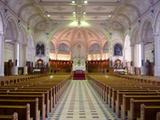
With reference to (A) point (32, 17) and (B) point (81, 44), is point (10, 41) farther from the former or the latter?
(B) point (81, 44)

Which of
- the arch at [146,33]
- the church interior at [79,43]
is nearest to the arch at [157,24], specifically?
the church interior at [79,43]

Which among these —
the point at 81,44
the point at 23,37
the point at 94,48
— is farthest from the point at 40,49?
the point at 94,48

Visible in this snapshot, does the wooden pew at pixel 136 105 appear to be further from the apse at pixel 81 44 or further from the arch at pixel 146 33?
the apse at pixel 81 44

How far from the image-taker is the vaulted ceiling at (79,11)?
24.9m

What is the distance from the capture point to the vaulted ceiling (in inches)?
980

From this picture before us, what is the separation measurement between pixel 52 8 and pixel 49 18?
17.4 feet

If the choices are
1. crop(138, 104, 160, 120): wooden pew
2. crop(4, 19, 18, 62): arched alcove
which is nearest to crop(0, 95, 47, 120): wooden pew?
crop(138, 104, 160, 120): wooden pew

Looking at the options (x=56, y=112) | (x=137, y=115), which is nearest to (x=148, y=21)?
(x=56, y=112)

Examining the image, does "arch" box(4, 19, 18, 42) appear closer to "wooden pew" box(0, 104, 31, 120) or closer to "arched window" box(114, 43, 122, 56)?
"arched window" box(114, 43, 122, 56)

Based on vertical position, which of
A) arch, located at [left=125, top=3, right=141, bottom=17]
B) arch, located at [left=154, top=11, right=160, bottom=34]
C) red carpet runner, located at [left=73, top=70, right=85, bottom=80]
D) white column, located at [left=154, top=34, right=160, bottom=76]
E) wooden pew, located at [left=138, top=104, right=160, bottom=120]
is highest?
arch, located at [left=125, top=3, right=141, bottom=17]

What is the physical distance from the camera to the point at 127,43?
37.2m

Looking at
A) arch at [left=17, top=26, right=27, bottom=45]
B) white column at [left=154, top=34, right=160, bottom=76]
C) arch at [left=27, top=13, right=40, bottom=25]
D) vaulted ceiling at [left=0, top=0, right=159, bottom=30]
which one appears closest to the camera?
white column at [left=154, top=34, right=160, bottom=76]

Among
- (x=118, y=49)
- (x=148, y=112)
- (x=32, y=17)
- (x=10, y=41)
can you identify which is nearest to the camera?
(x=148, y=112)

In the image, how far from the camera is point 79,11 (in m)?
29.1
